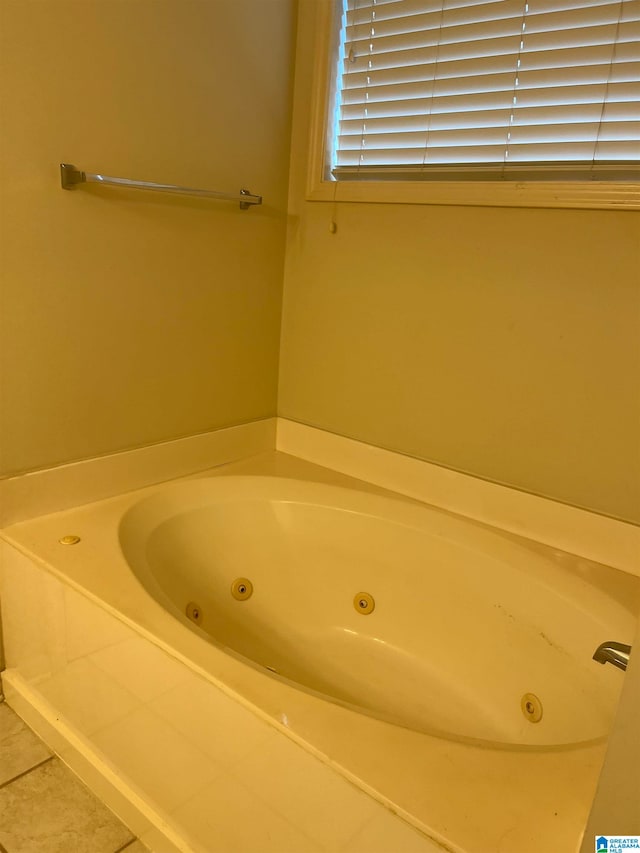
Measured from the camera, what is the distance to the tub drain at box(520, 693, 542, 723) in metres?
1.38

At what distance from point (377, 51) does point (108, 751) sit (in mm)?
1886

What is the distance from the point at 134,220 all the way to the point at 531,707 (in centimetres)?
152

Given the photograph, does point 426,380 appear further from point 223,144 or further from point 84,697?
point 84,697

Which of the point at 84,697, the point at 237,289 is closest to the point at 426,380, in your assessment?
the point at 237,289

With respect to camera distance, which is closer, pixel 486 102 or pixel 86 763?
pixel 86 763

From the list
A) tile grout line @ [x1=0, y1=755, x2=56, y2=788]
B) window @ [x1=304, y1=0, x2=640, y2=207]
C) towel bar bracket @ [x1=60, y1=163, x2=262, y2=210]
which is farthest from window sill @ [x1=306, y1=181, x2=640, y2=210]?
tile grout line @ [x1=0, y1=755, x2=56, y2=788]

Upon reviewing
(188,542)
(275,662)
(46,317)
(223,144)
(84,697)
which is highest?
(223,144)

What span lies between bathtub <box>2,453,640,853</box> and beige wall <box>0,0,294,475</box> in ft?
0.92

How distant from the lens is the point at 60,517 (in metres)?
1.50

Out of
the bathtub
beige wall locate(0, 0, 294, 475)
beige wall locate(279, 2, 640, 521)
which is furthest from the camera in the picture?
beige wall locate(279, 2, 640, 521)

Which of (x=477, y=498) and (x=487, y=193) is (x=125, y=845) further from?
(x=487, y=193)

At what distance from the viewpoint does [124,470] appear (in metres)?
→ 1.64

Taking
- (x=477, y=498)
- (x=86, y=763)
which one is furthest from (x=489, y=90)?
(x=86, y=763)

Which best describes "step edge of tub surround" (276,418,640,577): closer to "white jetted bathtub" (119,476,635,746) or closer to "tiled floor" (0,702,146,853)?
"white jetted bathtub" (119,476,635,746)
